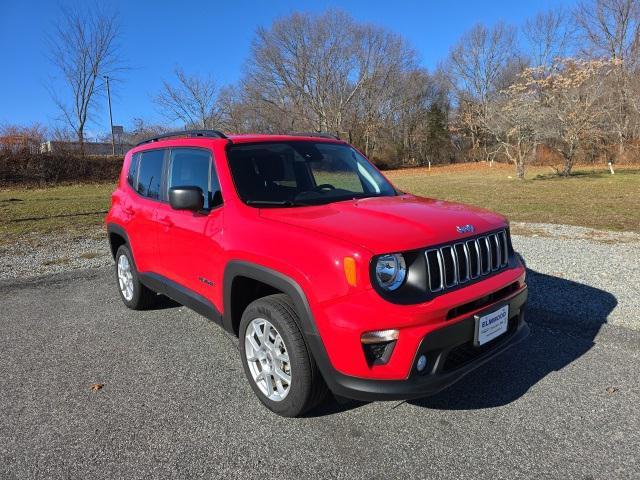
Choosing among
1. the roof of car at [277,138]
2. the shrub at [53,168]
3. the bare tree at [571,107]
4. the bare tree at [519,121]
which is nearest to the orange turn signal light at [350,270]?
the roof of car at [277,138]

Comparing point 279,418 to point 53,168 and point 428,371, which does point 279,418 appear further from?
point 53,168

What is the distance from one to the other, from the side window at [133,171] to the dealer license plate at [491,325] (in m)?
3.79

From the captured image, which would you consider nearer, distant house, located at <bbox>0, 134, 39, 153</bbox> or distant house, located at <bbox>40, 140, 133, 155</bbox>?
distant house, located at <bbox>0, 134, 39, 153</bbox>

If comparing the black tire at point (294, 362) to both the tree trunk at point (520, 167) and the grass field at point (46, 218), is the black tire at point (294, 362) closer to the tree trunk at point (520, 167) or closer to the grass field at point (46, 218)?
the grass field at point (46, 218)

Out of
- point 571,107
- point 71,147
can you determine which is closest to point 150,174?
point 571,107

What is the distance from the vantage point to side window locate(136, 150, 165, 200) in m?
4.38

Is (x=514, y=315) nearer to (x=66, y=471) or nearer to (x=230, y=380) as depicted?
(x=230, y=380)

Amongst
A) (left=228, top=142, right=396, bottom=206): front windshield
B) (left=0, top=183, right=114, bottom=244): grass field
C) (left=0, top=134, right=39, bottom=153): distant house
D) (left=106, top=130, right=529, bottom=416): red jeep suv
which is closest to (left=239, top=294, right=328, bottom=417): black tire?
(left=106, top=130, right=529, bottom=416): red jeep suv

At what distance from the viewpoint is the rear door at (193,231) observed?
3.37 metres

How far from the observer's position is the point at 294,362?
2711 millimetres

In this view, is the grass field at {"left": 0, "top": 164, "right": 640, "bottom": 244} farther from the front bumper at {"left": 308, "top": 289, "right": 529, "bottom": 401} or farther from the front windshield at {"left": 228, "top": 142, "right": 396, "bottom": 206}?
the front bumper at {"left": 308, "top": 289, "right": 529, "bottom": 401}

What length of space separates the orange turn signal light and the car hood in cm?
11

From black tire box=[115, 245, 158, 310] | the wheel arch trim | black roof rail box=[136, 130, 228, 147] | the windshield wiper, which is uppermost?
black roof rail box=[136, 130, 228, 147]

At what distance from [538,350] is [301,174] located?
2.44 metres
